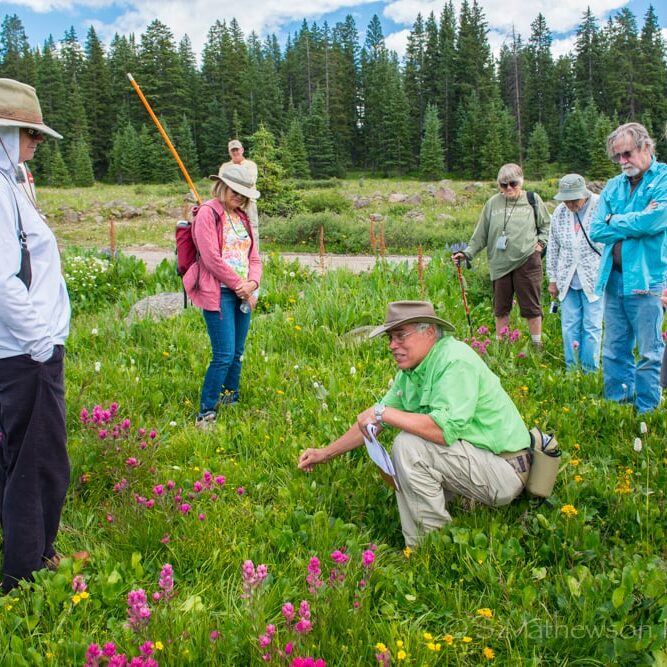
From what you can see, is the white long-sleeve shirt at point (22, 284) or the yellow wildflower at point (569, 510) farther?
the yellow wildflower at point (569, 510)

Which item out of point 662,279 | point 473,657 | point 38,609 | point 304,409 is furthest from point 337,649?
point 662,279

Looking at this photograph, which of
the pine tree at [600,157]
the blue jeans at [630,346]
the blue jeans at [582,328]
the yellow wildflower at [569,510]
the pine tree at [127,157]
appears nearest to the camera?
the yellow wildflower at [569,510]

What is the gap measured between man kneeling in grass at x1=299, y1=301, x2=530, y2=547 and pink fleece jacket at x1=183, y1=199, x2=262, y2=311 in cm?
183

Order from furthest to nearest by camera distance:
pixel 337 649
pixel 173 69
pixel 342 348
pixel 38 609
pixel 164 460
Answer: pixel 173 69 → pixel 342 348 → pixel 164 460 → pixel 38 609 → pixel 337 649

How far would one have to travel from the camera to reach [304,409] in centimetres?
476

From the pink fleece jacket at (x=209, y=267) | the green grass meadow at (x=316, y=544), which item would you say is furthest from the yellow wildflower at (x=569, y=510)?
the pink fleece jacket at (x=209, y=267)

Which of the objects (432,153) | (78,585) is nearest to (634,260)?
(78,585)

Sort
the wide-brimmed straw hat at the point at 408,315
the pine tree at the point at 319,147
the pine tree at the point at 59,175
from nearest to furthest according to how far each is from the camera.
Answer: the wide-brimmed straw hat at the point at 408,315
the pine tree at the point at 59,175
the pine tree at the point at 319,147

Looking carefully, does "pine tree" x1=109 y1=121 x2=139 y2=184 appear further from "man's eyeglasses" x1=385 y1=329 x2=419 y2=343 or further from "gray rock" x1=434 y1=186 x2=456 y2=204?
"man's eyeglasses" x1=385 y1=329 x2=419 y2=343

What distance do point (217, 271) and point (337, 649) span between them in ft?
9.88

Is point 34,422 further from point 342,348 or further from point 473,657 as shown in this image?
point 342,348

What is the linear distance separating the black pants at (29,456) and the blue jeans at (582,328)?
174 inches

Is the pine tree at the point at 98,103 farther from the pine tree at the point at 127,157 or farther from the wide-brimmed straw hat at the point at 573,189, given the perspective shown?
the wide-brimmed straw hat at the point at 573,189

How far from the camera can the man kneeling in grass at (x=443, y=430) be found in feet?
10.3
